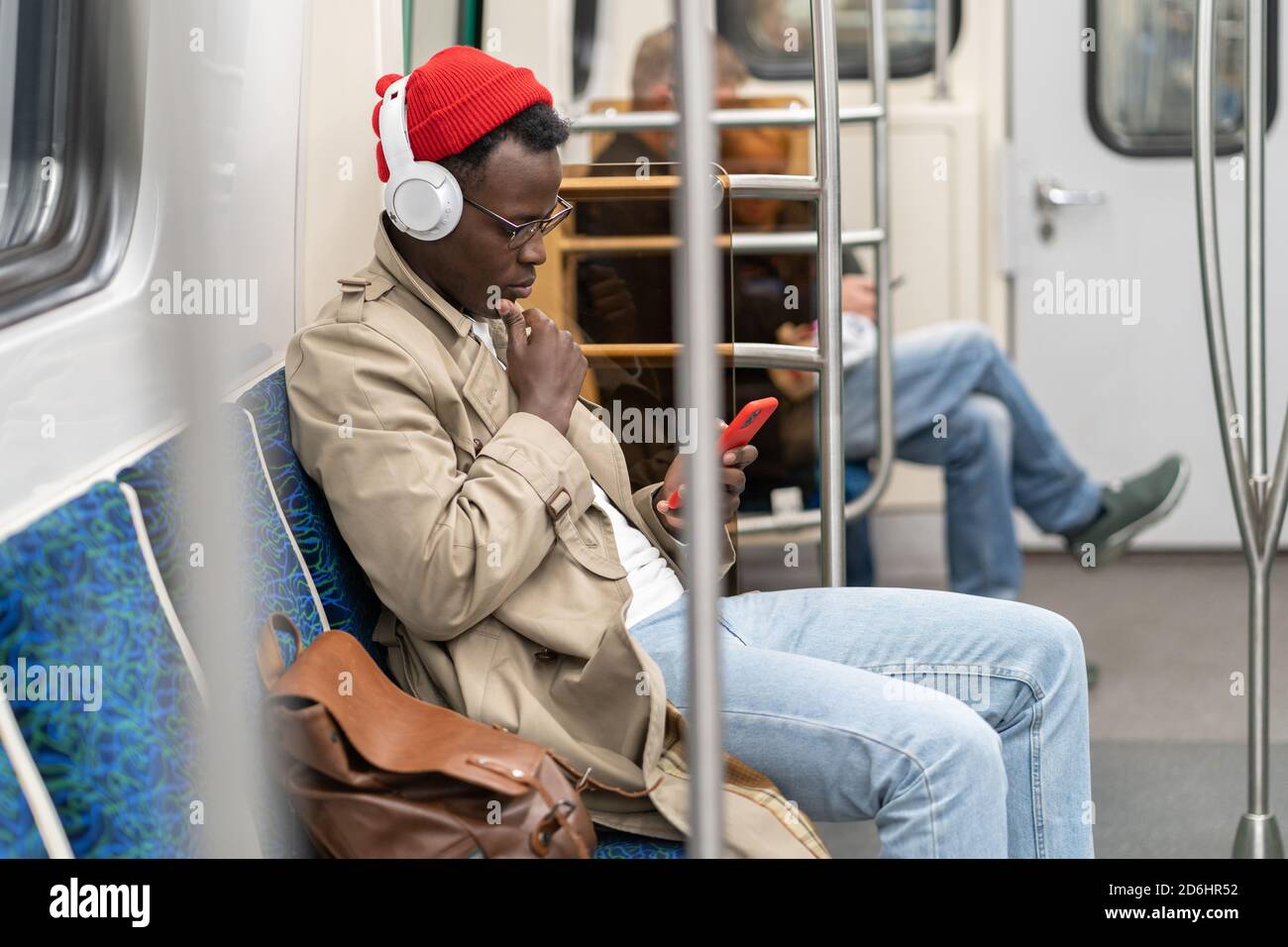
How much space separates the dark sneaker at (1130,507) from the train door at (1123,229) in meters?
0.50

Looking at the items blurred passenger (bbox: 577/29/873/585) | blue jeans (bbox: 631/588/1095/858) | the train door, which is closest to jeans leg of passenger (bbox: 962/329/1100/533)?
blurred passenger (bbox: 577/29/873/585)

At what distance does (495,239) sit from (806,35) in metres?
2.61

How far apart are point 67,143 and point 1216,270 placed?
1275 millimetres

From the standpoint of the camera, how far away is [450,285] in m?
1.43

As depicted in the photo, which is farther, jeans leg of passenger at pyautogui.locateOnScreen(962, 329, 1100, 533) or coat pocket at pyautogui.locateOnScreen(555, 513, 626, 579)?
jeans leg of passenger at pyautogui.locateOnScreen(962, 329, 1100, 533)

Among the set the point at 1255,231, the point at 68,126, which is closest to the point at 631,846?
the point at 68,126

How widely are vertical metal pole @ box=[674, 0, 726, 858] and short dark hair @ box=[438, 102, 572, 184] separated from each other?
61 cm

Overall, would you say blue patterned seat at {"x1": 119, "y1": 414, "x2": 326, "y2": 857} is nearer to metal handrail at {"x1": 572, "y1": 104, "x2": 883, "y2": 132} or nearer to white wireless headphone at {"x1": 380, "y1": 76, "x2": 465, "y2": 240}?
white wireless headphone at {"x1": 380, "y1": 76, "x2": 465, "y2": 240}

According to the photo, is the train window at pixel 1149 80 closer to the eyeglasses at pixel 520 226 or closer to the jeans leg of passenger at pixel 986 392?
the jeans leg of passenger at pixel 986 392

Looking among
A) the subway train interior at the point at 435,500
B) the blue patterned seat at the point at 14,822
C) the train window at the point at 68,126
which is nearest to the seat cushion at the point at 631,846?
the subway train interior at the point at 435,500

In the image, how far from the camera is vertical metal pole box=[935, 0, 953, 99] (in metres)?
3.49

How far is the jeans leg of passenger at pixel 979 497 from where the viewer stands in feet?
10.2
